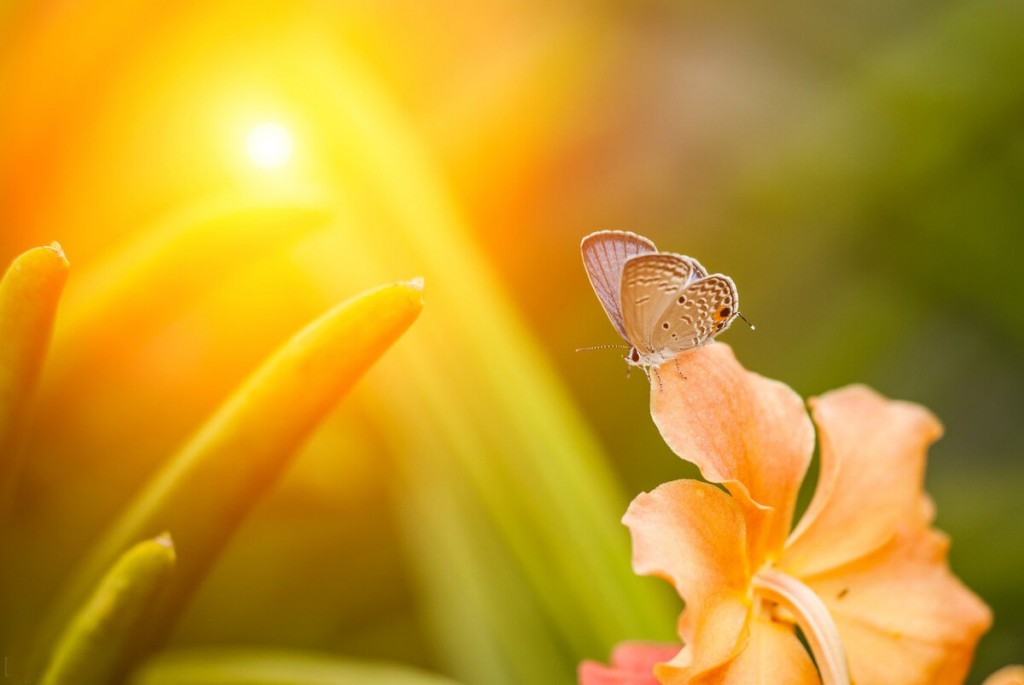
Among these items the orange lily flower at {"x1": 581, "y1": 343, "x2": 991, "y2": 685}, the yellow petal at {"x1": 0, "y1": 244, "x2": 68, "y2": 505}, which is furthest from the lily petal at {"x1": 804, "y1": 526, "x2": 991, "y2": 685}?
the yellow petal at {"x1": 0, "y1": 244, "x2": 68, "y2": 505}

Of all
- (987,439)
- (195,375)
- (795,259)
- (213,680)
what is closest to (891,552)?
(213,680)

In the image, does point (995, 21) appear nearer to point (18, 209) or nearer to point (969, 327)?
point (969, 327)

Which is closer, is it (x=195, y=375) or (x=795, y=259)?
(x=195, y=375)

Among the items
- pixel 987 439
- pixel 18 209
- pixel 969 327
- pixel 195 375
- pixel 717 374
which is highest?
pixel 18 209

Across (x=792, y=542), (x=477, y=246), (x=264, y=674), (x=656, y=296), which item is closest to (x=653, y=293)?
(x=656, y=296)

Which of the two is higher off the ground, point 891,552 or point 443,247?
point 443,247

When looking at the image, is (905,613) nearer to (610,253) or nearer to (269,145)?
(610,253)

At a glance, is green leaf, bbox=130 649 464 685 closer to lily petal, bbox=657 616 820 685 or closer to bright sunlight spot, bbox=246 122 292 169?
lily petal, bbox=657 616 820 685
